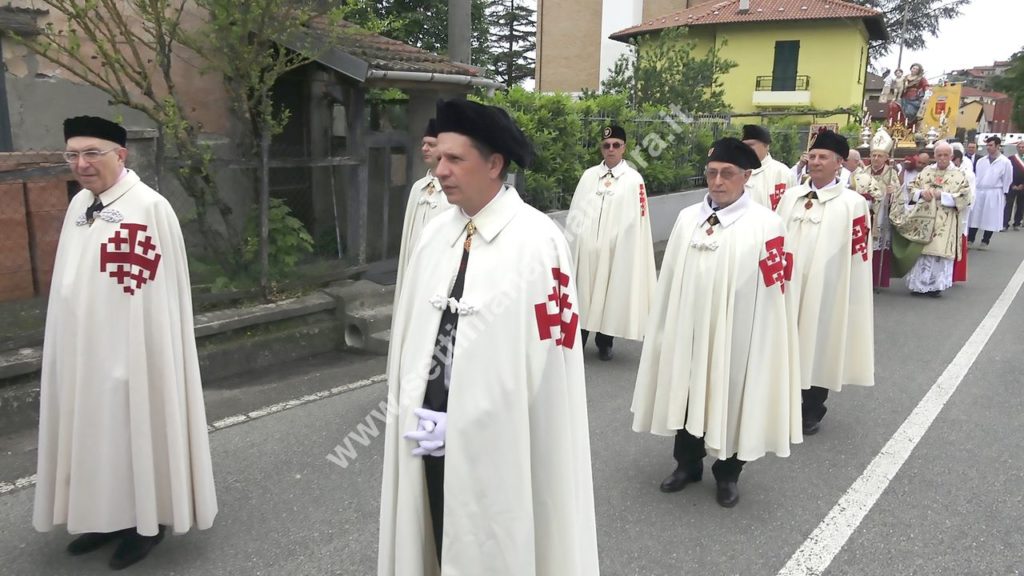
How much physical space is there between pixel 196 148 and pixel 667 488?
5280 millimetres

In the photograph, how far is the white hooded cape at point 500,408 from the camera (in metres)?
2.30

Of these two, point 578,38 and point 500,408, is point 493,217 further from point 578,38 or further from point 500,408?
point 578,38

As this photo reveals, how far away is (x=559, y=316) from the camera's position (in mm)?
2416

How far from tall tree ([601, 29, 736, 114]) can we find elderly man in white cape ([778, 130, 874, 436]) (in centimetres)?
1118

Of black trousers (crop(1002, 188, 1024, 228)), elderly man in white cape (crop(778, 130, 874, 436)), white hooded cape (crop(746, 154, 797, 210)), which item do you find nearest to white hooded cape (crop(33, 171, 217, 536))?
elderly man in white cape (crop(778, 130, 874, 436))

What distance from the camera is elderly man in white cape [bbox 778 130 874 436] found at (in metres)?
5.30

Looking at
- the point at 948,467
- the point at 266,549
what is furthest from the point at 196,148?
the point at 948,467

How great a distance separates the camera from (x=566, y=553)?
2.43 meters

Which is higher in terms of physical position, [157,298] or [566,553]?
[157,298]

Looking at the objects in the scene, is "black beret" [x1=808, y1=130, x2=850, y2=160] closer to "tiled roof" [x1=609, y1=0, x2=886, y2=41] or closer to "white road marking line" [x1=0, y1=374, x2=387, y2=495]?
"white road marking line" [x1=0, y1=374, x2=387, y2=495]

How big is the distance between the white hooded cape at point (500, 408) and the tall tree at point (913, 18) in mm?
45021

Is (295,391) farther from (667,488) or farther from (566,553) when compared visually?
(566,553)

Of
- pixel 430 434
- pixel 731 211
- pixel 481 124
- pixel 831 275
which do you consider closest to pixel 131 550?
pixel 430 434

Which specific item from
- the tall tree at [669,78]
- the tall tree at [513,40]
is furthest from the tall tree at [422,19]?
the tall tree at [513,40]
